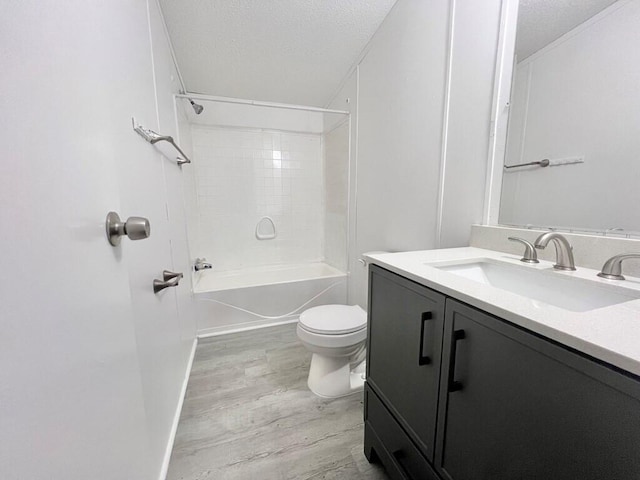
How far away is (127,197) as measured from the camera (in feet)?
2.77

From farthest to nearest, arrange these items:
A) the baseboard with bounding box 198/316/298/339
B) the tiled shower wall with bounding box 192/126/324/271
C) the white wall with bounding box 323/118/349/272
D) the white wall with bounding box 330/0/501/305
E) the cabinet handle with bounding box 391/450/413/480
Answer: the tiled shower wall with bounding box 192/126/324/271 → the white wall with bounding box 323/118/349/272 → the baseboard with bounding box 198/316/298/339 → the white wall with bounding box 330/0/501/305 → the cabinet handle with bounding box 391/450/413/480

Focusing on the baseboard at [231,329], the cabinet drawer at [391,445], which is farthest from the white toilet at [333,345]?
the baseboard at [231,329]

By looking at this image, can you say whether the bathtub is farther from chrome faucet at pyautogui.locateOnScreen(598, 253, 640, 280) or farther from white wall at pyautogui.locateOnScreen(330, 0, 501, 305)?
chrome faucet at pyautogui.locateOnScreen(598, 253, 640, 280)

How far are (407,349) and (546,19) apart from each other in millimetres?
1387

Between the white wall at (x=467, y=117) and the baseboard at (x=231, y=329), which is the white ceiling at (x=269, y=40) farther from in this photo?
the baseboard at (x=231, y=329)

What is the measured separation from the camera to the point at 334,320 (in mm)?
1492

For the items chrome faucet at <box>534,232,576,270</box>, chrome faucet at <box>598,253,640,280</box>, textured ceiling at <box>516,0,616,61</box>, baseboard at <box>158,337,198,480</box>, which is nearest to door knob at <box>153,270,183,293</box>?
baseboard at <box>158,337,198,480</box>

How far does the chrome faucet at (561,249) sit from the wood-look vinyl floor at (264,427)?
1088 millimetres

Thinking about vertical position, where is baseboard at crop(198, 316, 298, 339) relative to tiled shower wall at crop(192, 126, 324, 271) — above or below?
below

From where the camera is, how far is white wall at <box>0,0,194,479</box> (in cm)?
31

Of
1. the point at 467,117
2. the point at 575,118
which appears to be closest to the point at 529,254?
the point at 575,118

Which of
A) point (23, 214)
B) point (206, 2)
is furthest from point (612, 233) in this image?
point (206, 2)

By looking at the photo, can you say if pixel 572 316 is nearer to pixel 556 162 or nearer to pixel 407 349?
pixel 407 349

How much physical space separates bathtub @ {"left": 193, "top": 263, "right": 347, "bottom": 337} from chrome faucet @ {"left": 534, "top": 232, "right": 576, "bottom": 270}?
6.09 ft
